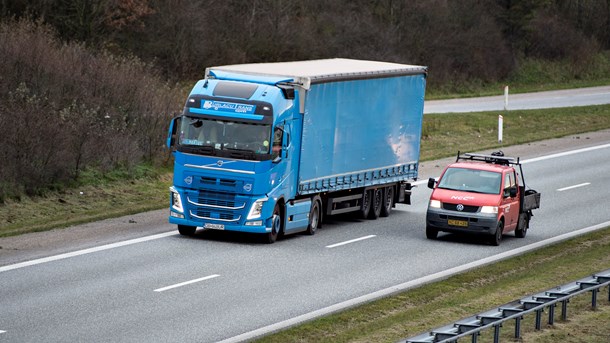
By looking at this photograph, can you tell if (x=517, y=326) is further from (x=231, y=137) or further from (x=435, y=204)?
(x=435, y=204)

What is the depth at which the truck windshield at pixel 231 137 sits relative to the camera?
2489cm

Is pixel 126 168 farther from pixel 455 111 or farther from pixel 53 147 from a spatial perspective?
pixel 455 111

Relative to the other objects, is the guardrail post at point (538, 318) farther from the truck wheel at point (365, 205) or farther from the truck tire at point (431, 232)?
the truck wheel at point (365, 205)

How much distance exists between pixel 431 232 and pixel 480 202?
1264mm

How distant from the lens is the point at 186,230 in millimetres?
25953

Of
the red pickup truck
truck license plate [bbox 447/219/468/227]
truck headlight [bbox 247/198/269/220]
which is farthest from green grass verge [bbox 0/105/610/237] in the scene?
truck license plate [bbox 447/219/468/227]

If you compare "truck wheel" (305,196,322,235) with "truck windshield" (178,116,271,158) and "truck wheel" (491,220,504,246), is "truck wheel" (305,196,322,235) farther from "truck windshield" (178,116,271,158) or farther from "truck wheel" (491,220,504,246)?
"truck wheel" (491,220,504,246)

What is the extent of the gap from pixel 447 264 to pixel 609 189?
13.8 meters

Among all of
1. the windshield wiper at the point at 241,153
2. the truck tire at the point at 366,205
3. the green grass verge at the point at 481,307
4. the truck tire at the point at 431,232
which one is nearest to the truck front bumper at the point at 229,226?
the windshield wiper at the point at 241,153

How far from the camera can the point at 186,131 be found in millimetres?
25172

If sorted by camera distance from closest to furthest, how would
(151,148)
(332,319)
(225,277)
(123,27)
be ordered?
(332,319) → (225,277) → (151,148) → (123,27)

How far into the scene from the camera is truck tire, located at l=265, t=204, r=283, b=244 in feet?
82.9

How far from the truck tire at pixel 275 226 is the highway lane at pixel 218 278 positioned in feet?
0.63

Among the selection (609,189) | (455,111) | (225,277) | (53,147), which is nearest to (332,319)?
(225,277)
